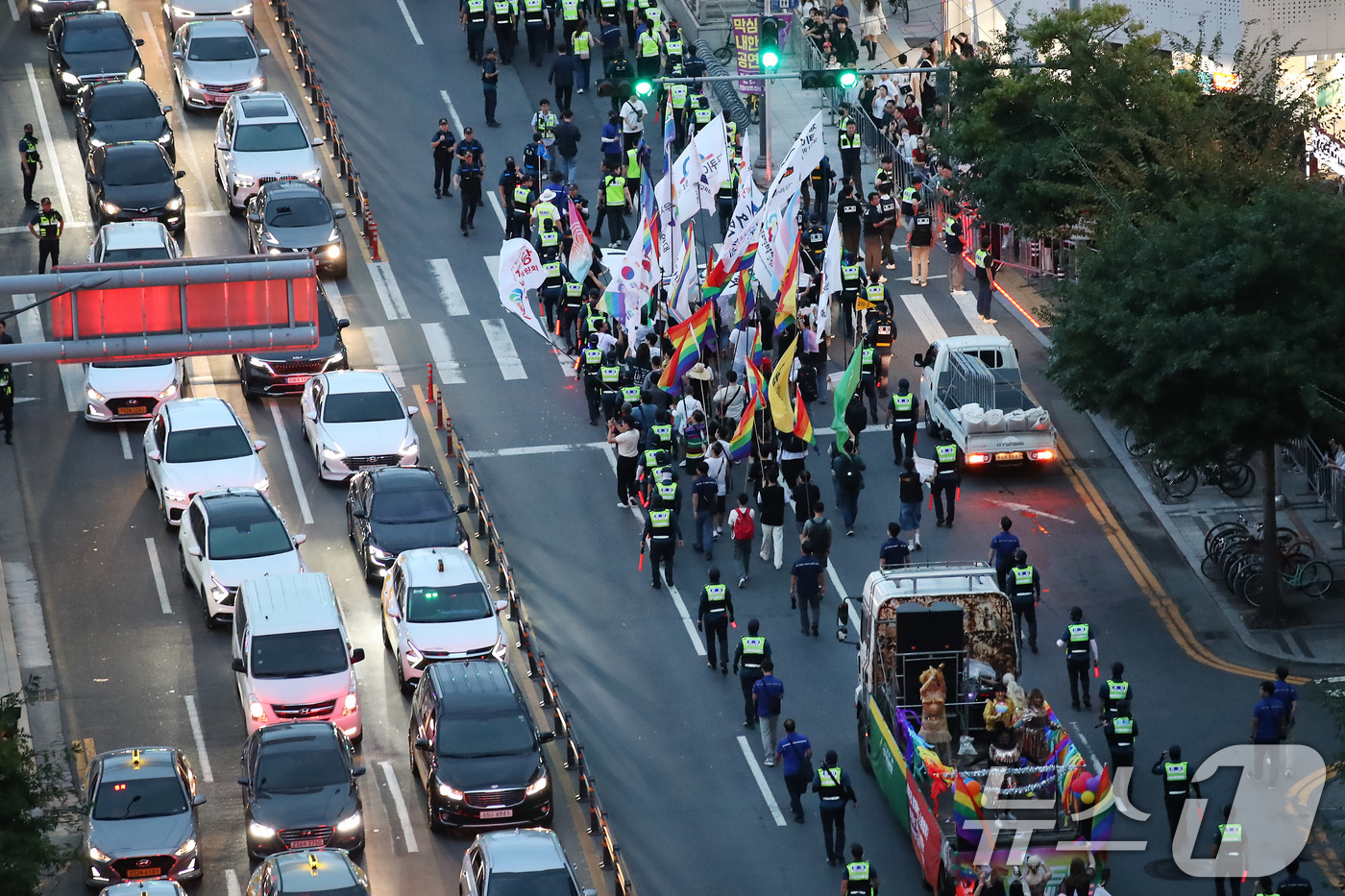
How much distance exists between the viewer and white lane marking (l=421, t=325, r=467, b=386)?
143ft

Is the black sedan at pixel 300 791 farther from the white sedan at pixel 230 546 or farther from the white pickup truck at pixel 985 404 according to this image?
the white pickup truck at pixel 985 404

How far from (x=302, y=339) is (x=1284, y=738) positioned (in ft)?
43.3

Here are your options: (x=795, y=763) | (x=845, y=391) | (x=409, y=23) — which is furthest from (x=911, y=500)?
(x=409, y=23)

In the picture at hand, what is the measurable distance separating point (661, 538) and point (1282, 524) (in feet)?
30.9

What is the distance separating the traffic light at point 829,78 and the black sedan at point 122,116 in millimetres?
14852

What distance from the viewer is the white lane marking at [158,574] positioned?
3616cm

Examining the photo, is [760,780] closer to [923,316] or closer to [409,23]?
[923,316]

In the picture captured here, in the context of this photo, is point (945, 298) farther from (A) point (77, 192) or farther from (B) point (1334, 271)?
(A) point (77, 192)

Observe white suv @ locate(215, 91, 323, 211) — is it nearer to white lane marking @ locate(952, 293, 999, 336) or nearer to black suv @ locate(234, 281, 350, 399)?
black suv @ locate(234, 281, 350, 399)

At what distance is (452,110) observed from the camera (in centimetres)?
5406

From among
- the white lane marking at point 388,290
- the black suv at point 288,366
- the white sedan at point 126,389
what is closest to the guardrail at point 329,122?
the white lane marking at point 388,290

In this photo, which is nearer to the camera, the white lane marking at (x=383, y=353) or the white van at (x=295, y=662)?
the white van at (x=295, y=662)

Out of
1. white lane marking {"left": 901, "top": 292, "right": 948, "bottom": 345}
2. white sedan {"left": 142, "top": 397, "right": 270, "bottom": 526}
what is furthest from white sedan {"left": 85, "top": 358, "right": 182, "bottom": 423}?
white lane marking {"left": 901, "top": 292, "right": 948, "bottom": 345}

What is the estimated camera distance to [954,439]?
39.6 m
